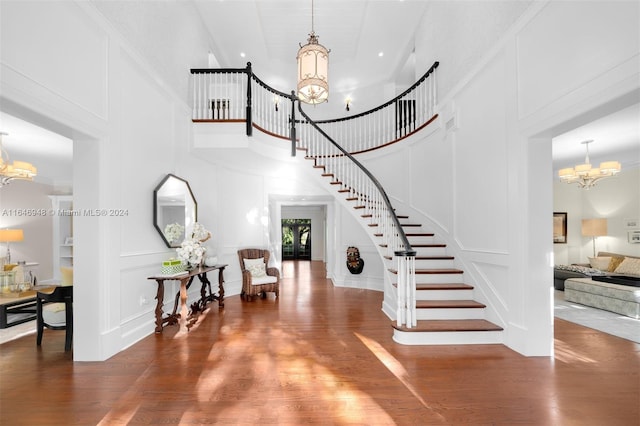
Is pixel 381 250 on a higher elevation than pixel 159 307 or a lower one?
higher

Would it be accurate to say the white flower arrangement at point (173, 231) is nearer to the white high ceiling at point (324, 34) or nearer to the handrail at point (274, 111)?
the handrail at point (274, 111)

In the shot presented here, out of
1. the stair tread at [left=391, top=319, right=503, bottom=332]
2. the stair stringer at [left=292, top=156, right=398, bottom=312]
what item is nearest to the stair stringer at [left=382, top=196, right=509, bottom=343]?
the stair tread at [left=391, top=319, right=503, bottom=332]

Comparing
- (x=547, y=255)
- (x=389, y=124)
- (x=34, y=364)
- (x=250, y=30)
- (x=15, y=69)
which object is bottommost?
(x=34, y=364)

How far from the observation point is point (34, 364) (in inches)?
115

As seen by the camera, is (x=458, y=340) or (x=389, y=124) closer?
(x=458, y=340)

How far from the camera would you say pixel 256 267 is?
5996 mm

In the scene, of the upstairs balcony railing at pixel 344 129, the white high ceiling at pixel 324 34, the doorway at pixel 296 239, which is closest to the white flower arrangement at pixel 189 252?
the upstairs balcony railing at pixel 344 129

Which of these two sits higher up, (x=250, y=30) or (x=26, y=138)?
(x=250, y=30)

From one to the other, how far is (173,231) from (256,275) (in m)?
2.08

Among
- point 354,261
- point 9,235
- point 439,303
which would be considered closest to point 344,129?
point 354,261

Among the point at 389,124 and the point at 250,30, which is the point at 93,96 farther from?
the point at 389,124

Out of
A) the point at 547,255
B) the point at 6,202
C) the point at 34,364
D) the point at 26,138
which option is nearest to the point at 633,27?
the point at 547,255

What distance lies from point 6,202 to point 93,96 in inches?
248

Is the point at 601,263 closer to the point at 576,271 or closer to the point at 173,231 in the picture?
the point at 576,271
